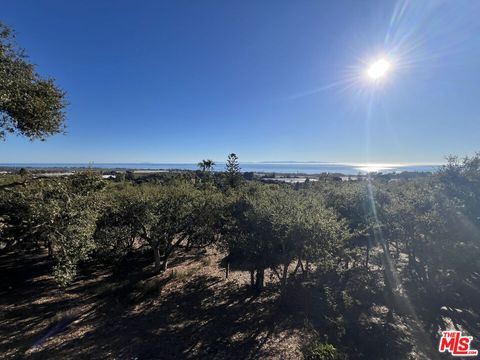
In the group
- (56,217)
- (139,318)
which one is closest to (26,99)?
(56,217)

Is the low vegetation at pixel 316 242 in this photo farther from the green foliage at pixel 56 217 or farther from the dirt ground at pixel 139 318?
the dirt ground at pixel 139 318

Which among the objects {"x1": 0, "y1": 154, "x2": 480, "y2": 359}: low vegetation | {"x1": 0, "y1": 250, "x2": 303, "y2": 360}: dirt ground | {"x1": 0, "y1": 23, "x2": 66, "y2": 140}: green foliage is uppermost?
{"x1": 0, "y1": 23, "x2": 66, "y2": 140}: green foliage

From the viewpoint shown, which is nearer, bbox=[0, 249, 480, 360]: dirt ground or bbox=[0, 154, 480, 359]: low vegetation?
bbox=[0, 249, 480, 360]: dirt ground

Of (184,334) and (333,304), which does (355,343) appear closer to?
(333,304)

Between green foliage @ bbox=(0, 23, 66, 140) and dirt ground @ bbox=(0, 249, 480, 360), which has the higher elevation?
green foliage @ bbox=(0, 23, 66, 140)

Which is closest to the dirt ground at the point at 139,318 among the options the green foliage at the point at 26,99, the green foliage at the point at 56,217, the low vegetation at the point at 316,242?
the low vegetation at the point at 316,242

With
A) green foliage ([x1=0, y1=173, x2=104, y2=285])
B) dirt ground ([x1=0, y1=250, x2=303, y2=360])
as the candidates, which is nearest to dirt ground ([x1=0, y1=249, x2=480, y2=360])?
dirt ground ([x1=0, y1=250, x2=303, y2=360])

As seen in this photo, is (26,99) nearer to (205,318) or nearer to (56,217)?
(56,217)

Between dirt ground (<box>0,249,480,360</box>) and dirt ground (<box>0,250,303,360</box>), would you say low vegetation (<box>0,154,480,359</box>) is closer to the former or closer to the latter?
dirt ground (<box>0,249,480,360</box>)

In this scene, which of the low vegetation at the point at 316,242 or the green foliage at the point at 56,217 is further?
the low vegetation at the point at 316,242

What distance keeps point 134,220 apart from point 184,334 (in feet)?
20.0

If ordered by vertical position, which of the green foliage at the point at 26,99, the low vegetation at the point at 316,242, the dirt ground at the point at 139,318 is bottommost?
the dirt ground at the point at 139,318

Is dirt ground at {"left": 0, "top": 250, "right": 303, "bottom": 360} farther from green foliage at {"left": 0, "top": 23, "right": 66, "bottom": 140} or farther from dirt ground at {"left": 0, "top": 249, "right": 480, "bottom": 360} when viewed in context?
green foliage at {"left": 0, "top": 23, "right": 66, "bottom": 140}

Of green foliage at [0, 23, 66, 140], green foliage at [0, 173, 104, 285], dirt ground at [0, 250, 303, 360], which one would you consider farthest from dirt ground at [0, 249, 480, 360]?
green foliage at [0, 23, 66, 140]
